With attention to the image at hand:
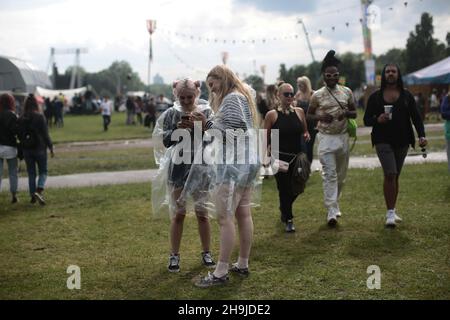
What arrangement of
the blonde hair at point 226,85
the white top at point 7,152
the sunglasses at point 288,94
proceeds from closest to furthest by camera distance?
the blonde hair at point 226,85
the sunglasses at point 288,94
the white top at point 7,152

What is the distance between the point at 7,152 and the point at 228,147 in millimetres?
6147

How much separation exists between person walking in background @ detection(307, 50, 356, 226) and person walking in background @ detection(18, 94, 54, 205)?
16.8ft

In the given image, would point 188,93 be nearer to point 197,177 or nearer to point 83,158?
point 197,177

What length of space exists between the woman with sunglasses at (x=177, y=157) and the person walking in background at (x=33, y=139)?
15.5 feet

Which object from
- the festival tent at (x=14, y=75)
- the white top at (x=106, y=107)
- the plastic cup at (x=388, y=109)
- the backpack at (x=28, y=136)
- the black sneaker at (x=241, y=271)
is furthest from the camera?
the white top at (x=106, y=107)

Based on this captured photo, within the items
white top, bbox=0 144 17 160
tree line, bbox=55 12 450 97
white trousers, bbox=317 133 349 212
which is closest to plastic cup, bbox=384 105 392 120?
white trousers, bbox=317 133 349 212

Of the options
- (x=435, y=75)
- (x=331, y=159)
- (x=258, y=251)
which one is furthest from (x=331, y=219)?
(x=435, y=75)

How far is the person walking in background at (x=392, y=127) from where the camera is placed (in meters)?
7.19

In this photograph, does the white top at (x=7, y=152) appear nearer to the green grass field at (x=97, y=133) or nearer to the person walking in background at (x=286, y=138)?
the person walking in background at (x=286, y=138)

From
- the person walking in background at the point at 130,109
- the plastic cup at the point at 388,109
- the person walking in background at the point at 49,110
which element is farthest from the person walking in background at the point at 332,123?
the person walking in background at the point at 49,110

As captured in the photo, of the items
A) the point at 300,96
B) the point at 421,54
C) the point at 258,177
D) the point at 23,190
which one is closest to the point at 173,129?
the point at 258,177

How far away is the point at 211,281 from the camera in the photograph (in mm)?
5148

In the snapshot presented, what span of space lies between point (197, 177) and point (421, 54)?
68.0 metres

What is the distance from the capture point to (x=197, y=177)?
5262mm
